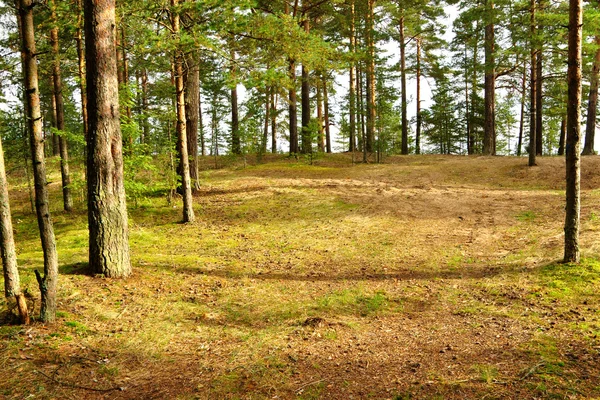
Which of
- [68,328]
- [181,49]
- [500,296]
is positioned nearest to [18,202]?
[181,49]

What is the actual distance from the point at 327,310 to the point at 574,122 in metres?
5.51

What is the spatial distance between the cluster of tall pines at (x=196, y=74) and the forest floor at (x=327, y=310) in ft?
3.19

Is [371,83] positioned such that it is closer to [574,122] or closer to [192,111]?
[192,111]

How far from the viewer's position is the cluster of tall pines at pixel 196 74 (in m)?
6.20

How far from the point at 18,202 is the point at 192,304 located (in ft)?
50.6

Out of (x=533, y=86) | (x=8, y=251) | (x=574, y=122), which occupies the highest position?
(x=533, y=86)

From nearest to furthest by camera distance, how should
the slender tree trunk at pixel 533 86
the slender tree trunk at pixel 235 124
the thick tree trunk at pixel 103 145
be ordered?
the thick tree trunk at pixel 103 145, the slender tree trunk at pixel 235 124, the slender tree trunk at pixel 533 86

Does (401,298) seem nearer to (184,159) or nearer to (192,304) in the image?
(192,304)

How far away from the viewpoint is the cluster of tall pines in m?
6.20

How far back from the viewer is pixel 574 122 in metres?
6.47

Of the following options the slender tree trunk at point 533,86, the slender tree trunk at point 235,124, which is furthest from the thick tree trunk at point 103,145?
the slender tree trunk at point 533,86

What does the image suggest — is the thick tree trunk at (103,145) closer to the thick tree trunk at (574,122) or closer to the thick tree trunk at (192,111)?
the thick tree trunk at (192,111)

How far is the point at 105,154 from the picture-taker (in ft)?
20.6

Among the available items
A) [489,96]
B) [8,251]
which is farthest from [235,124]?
[8,251]
